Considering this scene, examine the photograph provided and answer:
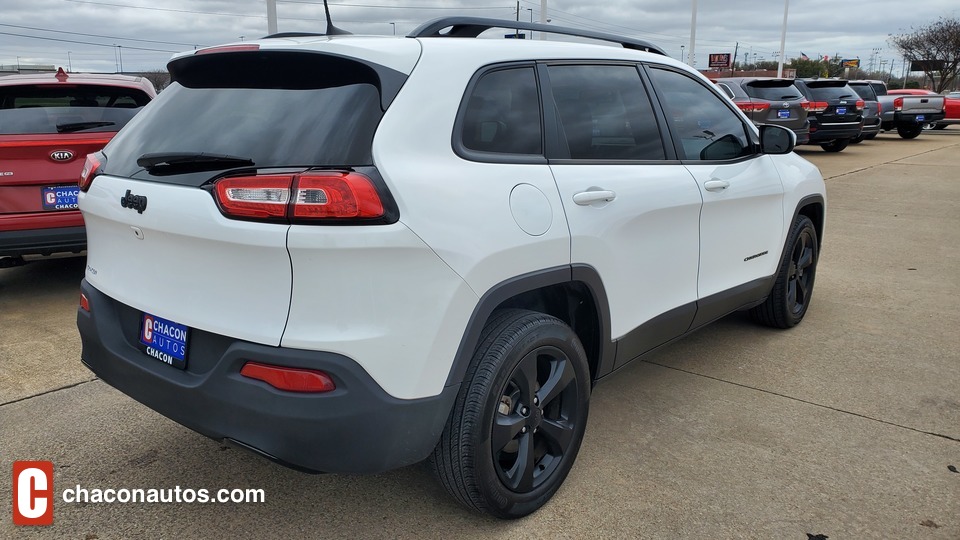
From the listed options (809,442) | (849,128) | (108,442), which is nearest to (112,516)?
(108,442)

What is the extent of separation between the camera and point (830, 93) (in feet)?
55.9

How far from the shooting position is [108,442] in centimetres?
323

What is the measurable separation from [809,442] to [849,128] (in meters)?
15.9

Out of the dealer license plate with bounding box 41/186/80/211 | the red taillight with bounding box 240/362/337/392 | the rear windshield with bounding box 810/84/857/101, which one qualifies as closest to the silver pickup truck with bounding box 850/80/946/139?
the rear windshield with bounding box 810/84/857/101

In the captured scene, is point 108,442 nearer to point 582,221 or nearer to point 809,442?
point 582,221

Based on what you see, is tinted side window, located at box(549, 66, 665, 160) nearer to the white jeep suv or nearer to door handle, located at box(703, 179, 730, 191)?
the white jeep suv

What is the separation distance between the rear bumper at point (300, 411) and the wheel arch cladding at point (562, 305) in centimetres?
21

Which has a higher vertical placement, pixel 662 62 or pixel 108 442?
pixel 662 62

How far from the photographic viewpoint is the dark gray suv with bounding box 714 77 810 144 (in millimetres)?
15305

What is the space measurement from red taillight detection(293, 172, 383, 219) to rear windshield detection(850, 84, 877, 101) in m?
20.4

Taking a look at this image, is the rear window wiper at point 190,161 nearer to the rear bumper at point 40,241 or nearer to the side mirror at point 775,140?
the rear bumper at point 40,241

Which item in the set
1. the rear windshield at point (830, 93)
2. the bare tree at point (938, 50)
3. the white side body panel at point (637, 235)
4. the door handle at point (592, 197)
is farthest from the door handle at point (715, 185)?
the bare tree at point (938, 50)

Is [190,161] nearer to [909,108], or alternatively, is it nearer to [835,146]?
[835,146]

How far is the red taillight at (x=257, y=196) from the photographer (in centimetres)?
209
